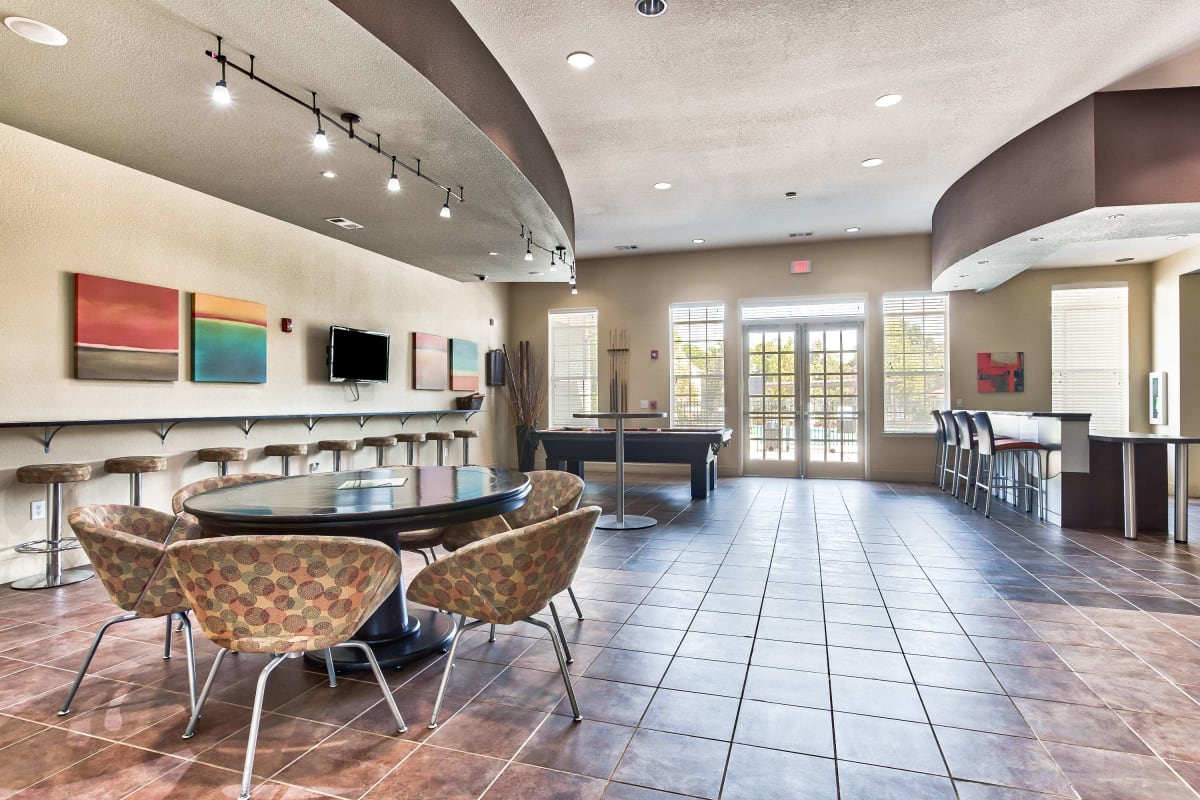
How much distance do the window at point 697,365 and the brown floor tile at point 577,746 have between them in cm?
761

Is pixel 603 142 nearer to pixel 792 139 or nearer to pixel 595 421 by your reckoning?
pixel 792 139

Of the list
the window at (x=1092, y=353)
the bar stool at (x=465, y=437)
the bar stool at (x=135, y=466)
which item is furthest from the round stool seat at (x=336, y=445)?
the window at (x=1092, y=353)

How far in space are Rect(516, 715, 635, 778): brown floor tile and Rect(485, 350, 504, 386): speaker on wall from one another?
7.97m

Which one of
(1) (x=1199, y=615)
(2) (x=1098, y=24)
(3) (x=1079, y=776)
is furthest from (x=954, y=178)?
(3) (x=1079, y=776)

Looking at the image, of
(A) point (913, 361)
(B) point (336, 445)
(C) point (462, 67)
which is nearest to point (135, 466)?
(B) point (336, 445)

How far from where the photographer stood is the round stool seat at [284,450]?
570cm

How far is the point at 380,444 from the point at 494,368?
3375 mm

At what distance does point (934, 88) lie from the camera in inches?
182

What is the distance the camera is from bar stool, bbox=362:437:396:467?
688 cm

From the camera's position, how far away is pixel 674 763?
2.10 meters

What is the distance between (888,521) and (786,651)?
3639 millimetres

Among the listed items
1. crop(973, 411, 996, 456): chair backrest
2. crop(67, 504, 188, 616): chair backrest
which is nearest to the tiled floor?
crop(67, 504, 188, 616): chair backrest

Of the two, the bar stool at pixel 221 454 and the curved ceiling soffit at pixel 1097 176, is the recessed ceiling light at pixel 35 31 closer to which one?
the bar stool at pixel 221 454

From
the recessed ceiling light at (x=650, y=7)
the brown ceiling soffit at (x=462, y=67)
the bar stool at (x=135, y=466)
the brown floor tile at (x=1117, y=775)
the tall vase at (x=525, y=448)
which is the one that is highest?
the recessed ceiling light at (x=650, y=7)
